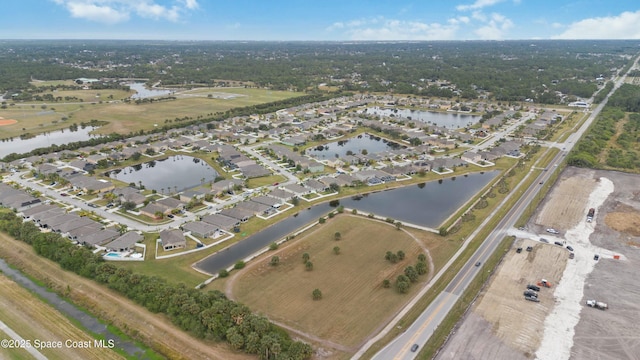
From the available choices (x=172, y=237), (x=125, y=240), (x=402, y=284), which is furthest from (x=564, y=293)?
(x=125, y=240)

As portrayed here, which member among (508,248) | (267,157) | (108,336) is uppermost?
(267,157)

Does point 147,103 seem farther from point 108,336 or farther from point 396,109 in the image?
point 108,336

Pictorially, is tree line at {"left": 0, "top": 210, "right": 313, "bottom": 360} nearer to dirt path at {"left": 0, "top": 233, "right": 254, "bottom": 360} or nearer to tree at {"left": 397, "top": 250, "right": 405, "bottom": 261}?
dirt path at {"left": 0, "top": 233, "right": 254, "bottom": 360}

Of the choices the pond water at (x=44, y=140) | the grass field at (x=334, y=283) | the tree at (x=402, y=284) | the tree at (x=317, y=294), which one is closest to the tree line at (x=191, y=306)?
the grass field at (x=334, y=283)

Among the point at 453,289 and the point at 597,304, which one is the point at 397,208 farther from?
the point at 597,304

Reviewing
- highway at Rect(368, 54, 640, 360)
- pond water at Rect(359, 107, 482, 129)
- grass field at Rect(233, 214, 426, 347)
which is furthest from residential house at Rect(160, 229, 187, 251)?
pond water at Rect(359, 107, 482, 129)

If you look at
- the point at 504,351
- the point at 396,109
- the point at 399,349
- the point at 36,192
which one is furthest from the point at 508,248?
the point at 396,109
